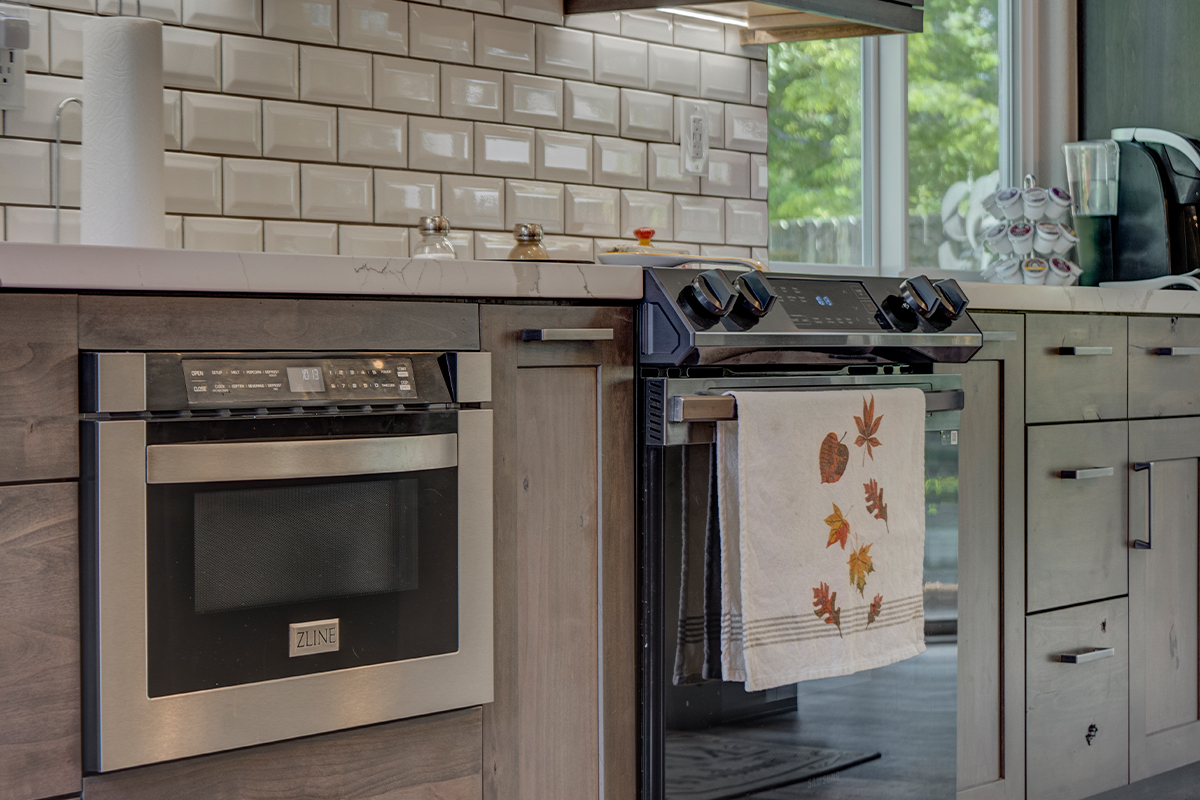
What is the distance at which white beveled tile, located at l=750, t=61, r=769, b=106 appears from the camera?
2.45 meters

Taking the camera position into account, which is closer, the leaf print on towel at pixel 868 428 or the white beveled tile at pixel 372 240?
the leaf print on towel at pixel 868 428

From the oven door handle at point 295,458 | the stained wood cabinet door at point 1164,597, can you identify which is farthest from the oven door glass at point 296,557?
the stained wood cabinet door at point 1164,597

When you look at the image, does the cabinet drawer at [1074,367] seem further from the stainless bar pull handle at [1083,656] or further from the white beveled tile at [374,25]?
the white beveled tile at [374,25]

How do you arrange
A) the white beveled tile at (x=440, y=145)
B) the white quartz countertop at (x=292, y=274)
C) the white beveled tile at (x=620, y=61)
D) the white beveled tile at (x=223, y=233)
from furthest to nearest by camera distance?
the white beveled tile at (x=620, y=61), the white beveled tile at (x=440, y=145), the white beveled tile at (x=223, y=233), the white quartz countertop at (x=292, y=274)

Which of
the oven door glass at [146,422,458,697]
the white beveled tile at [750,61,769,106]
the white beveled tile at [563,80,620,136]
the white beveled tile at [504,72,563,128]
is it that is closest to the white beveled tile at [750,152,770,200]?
the white beveled tile at [750,61,769,106]

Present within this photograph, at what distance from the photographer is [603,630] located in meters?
1.48

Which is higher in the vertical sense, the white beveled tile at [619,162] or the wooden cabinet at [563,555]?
the white beveled tile at [619,162]

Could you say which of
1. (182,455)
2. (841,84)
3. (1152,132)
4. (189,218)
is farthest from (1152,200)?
(182,455)

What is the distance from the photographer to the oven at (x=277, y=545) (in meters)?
1.14

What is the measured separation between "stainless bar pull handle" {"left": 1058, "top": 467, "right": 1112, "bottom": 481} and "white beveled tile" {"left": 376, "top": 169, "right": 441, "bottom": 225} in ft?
4.20

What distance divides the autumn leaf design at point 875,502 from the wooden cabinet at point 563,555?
0.37 meters

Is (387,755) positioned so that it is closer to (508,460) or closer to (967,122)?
(508,460)

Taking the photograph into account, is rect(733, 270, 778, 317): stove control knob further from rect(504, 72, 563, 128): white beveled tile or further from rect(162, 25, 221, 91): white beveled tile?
rect(162, 25, 221, 91): white beveled tile

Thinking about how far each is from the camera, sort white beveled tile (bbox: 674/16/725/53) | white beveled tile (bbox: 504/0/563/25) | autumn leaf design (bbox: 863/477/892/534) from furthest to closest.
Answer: white beveled tile (bbox: 674/16/725/53)
white beveled tile (bbox: 504/0/563/25)
autumn leaf design (bbox: 863/477/892/534)
